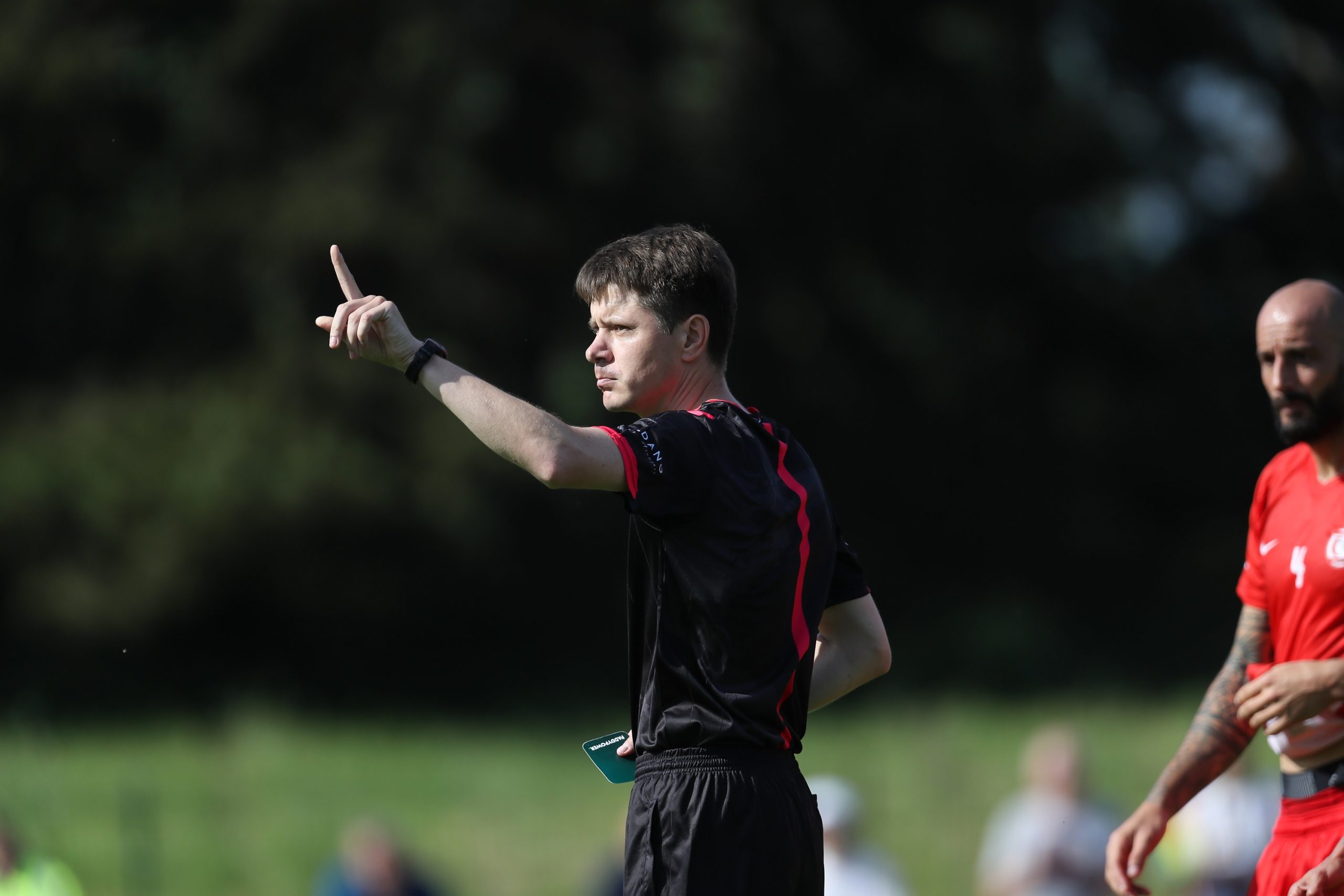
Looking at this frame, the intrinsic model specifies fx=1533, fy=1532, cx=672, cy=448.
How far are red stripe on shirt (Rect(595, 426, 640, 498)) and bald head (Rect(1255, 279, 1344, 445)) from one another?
1.69 metres

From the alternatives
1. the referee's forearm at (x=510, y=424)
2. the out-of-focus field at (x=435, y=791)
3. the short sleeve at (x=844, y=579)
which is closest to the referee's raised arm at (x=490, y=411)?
the referee's forearm at (x=510, y=424)

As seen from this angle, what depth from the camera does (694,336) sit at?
3473 millimetres

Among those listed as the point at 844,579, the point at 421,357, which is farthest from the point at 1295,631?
the point at 421,357

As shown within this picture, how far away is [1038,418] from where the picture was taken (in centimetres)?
2552

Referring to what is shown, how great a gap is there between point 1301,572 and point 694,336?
5.47ft

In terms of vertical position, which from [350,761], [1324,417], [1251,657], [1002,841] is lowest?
[350,761]

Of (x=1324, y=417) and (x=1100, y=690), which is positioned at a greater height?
(x=1324, y=417)

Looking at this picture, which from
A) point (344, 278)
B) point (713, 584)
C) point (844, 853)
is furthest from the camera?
point (844, 853)

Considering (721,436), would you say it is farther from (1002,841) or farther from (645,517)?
(1002,841)

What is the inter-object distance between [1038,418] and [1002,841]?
55.2 feet

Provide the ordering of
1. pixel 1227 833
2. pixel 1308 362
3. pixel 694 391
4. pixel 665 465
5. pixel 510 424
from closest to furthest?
1. pixel 510 424
2. pixel 665 465
3. pixel 694 391
4. pixel 1308 362
5. pixel 1227 833

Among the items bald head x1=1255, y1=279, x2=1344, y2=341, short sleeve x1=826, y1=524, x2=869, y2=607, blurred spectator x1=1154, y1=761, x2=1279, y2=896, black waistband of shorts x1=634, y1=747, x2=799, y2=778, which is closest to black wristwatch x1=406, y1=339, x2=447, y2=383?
black waistband of shorts x1=634, y1=747, x2=799, y2=778

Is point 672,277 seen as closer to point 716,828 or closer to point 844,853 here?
point 716,828

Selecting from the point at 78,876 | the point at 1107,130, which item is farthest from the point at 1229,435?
the point at 78,876
